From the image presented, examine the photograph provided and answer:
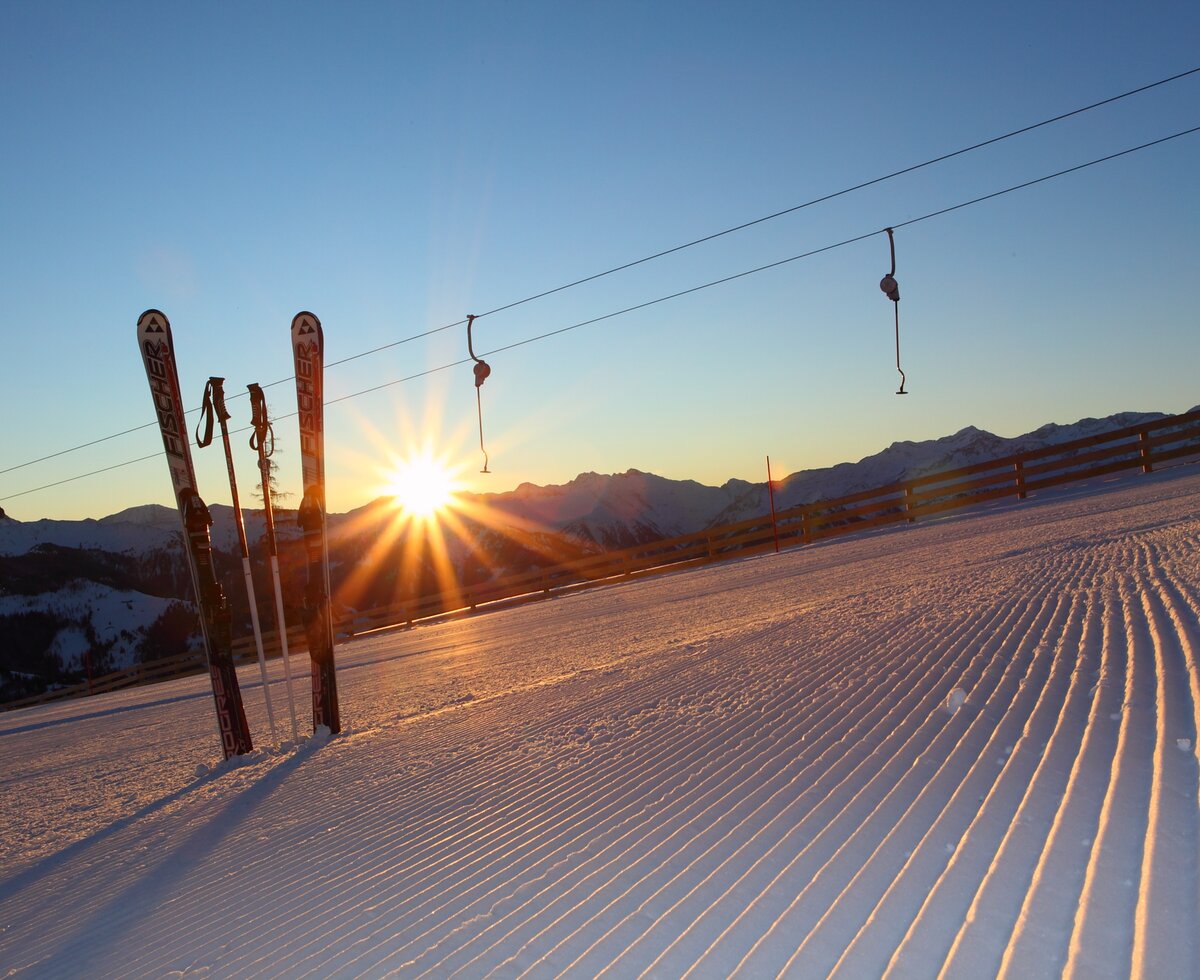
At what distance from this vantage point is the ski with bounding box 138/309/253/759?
8945 mm

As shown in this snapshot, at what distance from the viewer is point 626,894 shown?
11.6ft

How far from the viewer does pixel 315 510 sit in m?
9.39

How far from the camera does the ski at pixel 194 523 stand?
8945 mm

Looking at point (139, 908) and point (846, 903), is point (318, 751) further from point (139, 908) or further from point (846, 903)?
point (846, 903)

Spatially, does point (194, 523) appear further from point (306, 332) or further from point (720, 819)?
point (720, 819)

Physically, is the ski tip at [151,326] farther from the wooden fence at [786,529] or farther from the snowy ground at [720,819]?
the wooden fence at [786,529]

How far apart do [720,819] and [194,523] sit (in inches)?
270

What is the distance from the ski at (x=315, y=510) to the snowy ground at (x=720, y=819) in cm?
62

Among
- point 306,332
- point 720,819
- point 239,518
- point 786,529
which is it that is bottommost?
point 720,819

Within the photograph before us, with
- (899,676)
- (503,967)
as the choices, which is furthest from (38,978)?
(899,676)

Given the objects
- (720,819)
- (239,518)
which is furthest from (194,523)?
(720,819)

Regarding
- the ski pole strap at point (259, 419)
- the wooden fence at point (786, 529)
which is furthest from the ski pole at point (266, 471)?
the wooden fence at point (786, 529)

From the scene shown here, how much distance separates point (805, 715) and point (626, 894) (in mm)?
2505

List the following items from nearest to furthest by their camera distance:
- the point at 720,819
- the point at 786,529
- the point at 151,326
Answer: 1. the point at 720,819
2. the point at 151,326
3. the point at 786,529
